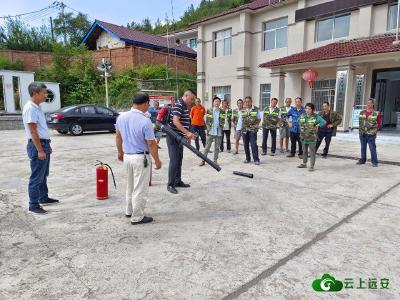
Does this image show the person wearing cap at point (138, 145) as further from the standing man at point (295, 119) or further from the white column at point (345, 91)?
the white column at point (345, 91)

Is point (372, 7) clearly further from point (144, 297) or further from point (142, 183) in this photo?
point (144, 297)

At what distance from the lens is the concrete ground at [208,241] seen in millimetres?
2580

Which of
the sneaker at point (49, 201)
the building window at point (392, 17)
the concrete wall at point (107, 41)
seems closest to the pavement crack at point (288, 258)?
the sneaker at point (49, 201)

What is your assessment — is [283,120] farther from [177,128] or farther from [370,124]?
[177,128]

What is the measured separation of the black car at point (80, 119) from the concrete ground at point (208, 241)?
311 inches

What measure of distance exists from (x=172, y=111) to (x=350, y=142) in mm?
9500

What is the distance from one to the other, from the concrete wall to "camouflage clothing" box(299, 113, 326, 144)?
25.8 meters

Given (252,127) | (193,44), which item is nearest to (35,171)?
(252,127)

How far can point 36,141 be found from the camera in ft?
13.0

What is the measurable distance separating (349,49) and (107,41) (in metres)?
24.9

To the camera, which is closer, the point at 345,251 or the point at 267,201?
the point at 345,251

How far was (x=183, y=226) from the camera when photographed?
12.6ft

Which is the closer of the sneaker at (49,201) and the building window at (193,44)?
the sneaker at (49,201)

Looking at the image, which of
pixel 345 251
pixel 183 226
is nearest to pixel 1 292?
pixel 183 226
